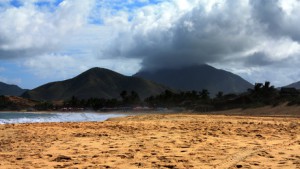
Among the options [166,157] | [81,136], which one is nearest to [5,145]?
[81,136]

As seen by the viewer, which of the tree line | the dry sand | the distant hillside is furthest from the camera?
the distant hillside

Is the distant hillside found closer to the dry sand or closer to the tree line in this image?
the tree line

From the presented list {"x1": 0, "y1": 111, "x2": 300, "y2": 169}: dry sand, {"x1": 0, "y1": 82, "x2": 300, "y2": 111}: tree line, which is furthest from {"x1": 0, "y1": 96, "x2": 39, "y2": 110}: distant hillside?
{"x1": 0, "y1": 111, "x2": 300, "y2": 169}: dry sand

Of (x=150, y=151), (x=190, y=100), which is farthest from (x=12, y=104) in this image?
(x=150, y=151)

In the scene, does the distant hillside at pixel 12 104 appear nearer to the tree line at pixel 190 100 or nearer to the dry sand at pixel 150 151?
the tree line at pixel 190 100

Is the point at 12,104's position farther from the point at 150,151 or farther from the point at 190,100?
the point at 150,151

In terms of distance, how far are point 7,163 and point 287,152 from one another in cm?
633

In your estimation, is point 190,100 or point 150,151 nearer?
point 150,151

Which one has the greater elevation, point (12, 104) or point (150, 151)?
point (12, 104)

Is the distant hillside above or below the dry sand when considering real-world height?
above

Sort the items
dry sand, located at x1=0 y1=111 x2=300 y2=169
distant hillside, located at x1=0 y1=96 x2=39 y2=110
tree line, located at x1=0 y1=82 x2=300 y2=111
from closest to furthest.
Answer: dry sand, located at x1=0 y1=111 x2=300 y2=169 < tree line, located at x1=0 y1=82 x2=300 y2=111 < distant hillside, located at x1=0 y1=96 x2=39 y2=110

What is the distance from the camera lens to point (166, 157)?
8.11 m

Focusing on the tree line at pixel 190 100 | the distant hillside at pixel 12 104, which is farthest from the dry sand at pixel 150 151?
the distant hillside at pixel 12 104

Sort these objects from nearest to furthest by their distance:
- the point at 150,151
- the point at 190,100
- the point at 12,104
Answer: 1. the point at 150,151
2. the point at 190,100
3. the point at 12,104
